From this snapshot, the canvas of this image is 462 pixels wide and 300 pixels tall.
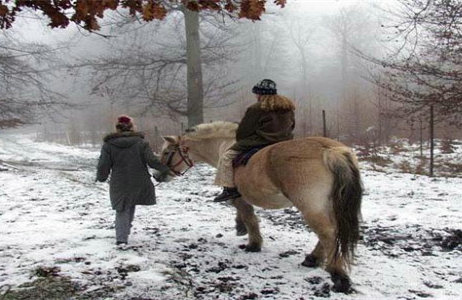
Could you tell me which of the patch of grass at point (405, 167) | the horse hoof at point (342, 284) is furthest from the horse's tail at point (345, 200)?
the patch of grass at point (405, 167)

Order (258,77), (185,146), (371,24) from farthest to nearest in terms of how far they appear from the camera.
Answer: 1. (371,24)
2. (258,77)
3. (185,146)

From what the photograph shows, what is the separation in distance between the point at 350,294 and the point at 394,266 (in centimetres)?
Result: 98

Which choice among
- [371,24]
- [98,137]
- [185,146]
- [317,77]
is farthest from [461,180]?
[371,24]

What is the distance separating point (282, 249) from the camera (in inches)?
209

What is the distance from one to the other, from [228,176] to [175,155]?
1.07 m

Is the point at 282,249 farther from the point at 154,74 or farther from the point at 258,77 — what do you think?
the point at 258,77

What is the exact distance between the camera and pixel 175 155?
5.87 m

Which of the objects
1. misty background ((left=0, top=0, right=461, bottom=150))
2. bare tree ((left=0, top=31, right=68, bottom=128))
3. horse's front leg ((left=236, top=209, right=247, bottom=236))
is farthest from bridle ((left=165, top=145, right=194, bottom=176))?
bare tree ((left=0, top=31, right=68, bottom=128))

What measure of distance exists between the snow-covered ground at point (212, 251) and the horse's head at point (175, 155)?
0.93 metres

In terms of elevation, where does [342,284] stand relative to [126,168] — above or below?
below

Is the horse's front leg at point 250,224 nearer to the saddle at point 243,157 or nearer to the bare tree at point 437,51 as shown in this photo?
the saddle at point 243,157

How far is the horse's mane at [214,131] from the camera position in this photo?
18.7ft

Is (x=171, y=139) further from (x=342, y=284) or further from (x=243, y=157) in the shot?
(x=342, y=284)

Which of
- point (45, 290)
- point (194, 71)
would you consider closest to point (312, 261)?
point (45, 290)
